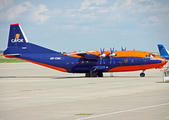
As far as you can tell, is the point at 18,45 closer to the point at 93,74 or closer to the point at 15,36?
the point at 15,36

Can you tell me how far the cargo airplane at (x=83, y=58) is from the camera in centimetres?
4725

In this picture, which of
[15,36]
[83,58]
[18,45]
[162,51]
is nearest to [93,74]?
[83,58]

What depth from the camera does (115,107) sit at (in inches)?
734

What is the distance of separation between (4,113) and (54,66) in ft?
105

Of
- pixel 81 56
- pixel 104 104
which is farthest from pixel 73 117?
pixel 81 56

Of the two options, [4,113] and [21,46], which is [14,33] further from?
[4,113]

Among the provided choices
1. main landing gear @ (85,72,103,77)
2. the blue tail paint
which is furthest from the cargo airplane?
the blue tail paint

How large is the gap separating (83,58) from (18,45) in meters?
11.3

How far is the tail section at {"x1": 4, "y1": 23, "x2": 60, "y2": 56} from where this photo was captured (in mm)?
50281

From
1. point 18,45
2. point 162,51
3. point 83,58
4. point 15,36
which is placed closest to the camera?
point 83,58

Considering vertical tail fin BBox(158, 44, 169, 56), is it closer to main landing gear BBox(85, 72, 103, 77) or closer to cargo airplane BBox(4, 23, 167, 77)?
cargo airplane BBox(4, 23, 167, 77)

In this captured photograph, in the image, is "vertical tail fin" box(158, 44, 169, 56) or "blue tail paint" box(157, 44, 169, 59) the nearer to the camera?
"blue tail paint" box(157, 44, 169, 59)

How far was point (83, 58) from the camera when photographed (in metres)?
48.6

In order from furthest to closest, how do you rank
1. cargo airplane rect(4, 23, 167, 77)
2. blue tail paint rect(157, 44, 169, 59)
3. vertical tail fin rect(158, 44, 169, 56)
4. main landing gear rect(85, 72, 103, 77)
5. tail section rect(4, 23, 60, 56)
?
vertical tail fin rect(158, 44, 169, 56) → blue tail paint rect(157, 44, 169, 59) → tail section rect(4, 23, 60, 56) → main landing gear rect(85, 72, 103, 77) → cargo airplane rect(4, 23, 167, 77)
